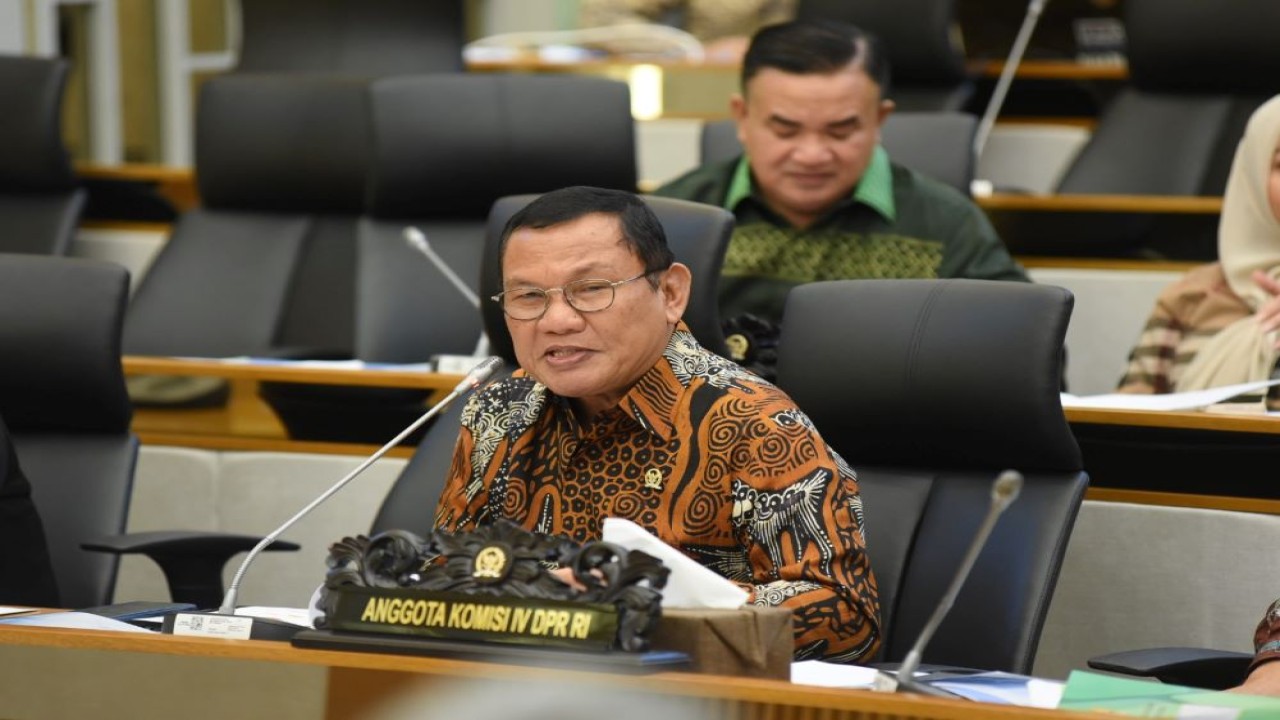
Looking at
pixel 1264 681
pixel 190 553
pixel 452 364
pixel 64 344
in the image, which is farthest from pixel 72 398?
pixel 1264 681

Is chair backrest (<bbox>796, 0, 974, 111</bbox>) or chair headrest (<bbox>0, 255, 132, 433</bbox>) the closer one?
chair headrest (<bbox>0, 255, 132, 433</bbox>)

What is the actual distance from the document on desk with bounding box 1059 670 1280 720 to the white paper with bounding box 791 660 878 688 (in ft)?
0.74

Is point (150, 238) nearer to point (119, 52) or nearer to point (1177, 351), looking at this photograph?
point (119, 52)

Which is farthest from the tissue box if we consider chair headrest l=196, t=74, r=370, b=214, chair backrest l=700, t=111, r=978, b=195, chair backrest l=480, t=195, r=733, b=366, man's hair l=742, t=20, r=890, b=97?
chair headrest l=196, t=74, r=370, b=214

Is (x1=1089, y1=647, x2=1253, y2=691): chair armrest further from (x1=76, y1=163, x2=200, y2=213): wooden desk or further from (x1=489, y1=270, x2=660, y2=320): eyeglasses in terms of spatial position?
(x1=76, y1=163, x2=200, y2=213): wooden desk

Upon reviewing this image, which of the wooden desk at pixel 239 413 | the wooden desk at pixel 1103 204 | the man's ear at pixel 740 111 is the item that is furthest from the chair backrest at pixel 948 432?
the wooden desk at pixel 1103 204

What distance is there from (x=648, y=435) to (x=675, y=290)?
0.54 feet

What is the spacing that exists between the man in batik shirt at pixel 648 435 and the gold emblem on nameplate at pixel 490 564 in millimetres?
416

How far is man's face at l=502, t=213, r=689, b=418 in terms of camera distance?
1999 mm

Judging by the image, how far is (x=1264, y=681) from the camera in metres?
1.83

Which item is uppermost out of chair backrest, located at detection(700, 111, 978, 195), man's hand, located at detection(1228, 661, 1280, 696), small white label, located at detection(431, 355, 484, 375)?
chair backrest, located at detection(700, 111, 978, 195)

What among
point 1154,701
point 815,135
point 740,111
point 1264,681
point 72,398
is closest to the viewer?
point 1154,701

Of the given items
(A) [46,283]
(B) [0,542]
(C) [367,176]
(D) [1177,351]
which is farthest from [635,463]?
(C) [367,176]

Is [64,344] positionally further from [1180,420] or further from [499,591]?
[1180,420]
